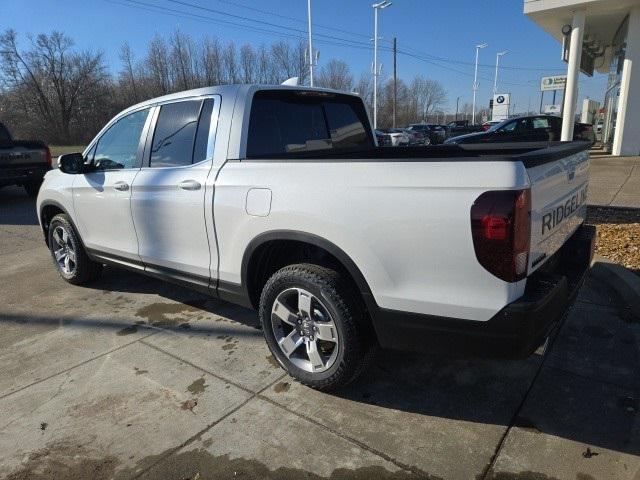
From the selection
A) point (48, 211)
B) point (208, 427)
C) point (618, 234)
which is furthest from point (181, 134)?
point (618, 234)

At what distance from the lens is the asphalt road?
226 centimetres

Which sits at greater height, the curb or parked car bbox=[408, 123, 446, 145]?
parked car bbox=[408, 123, 446, 145]

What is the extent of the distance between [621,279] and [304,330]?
3.08 m

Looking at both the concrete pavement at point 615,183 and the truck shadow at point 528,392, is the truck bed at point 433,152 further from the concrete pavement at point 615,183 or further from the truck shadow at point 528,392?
the concrete pavement at point 615,183

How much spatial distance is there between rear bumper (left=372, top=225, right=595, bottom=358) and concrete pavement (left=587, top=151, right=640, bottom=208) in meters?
6.86

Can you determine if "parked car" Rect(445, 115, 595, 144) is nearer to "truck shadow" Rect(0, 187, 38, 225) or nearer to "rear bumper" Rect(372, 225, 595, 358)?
"truck shadow" Rect(0, 187, 38, 225)

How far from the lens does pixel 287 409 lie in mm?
2703

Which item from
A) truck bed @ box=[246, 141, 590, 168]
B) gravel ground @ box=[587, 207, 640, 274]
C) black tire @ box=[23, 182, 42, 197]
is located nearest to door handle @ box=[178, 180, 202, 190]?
truck bed @ box=[246, 141, 590, 168]

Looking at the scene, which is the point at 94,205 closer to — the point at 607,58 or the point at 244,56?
the point at 607,58

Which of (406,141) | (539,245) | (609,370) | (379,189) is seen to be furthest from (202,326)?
(406,141)

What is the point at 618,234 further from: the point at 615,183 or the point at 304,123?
the point at 615,183

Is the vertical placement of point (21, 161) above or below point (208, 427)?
above

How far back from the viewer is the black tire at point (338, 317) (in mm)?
2535

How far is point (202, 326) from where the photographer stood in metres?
3.84
